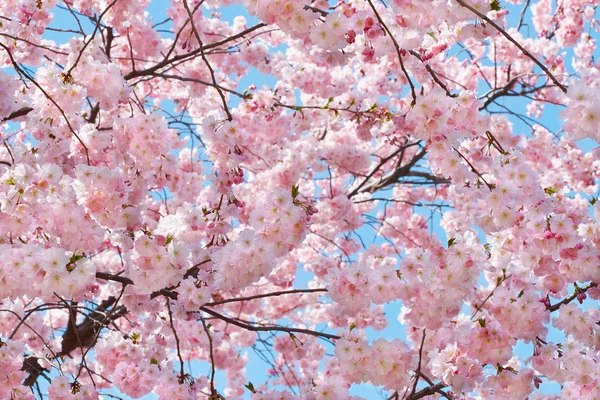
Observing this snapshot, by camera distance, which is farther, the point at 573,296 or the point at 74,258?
the point at 573,296

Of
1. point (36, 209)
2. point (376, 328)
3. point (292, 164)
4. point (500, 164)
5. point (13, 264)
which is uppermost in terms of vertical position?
point (292, 164)

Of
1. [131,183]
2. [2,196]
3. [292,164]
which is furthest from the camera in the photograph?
[292,164]

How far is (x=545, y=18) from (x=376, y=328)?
5268 mm

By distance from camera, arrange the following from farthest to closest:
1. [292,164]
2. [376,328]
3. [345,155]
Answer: [376,328], [345,155], [292,164]

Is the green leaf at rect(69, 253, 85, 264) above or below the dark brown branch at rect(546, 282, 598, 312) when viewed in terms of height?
below

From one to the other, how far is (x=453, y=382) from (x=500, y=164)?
1169 mm

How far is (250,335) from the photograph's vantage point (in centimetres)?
904

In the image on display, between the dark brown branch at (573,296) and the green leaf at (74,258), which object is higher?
the dark brown branch at (573,296)

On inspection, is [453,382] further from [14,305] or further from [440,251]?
[14,305]

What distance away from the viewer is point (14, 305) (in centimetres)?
540

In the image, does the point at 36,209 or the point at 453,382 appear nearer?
Answer: the point at 36,209

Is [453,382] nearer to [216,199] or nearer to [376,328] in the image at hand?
[216,199]

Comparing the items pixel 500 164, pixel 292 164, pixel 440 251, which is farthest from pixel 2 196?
pixel 292 164

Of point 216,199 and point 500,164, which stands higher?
point 216,199
